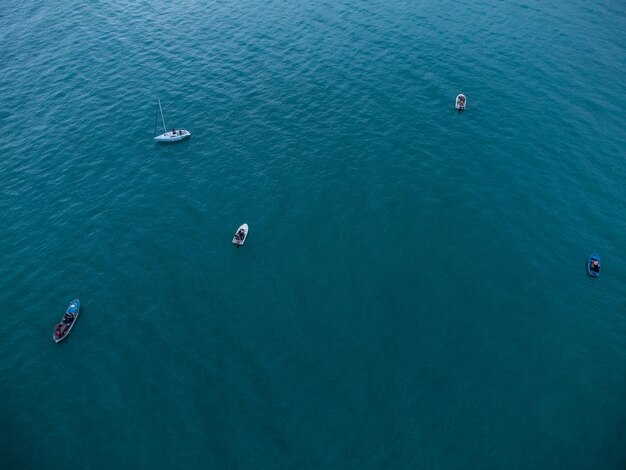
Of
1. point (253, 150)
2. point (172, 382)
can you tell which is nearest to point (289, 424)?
point (172, 382)

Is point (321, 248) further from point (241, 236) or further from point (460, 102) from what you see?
point (460, 102)

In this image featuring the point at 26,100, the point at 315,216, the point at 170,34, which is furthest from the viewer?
the point at 170,34

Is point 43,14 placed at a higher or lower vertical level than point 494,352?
higher

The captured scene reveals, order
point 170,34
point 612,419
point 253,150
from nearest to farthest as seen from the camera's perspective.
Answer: point 612,419
point 253,150
point 170,34

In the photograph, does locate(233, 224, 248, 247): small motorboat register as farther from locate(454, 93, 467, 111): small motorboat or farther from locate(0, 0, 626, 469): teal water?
locate(454, 93, 467, 111): small motorboat

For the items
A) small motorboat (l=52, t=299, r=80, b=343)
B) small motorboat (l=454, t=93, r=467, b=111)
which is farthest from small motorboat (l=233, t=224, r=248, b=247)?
small motorboat (l=454, t=93, r=467, b=111)

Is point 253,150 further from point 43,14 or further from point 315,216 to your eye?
point 43,14

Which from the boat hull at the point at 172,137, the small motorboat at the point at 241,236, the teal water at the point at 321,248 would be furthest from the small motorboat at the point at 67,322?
the boat hull at the point at 172,137
